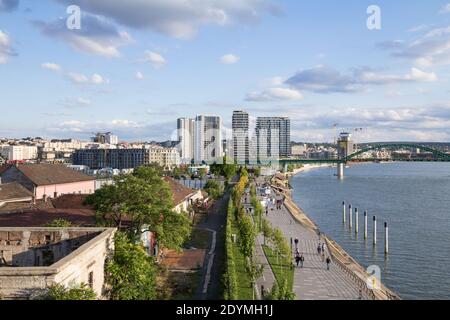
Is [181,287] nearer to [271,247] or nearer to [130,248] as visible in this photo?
[130,248]

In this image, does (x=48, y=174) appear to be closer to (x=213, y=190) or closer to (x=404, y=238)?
(x=213, y=190)

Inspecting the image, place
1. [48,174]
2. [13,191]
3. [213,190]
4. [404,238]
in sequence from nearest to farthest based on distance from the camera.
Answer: [13,191] → [404,238] → [48,174] → [213,190]

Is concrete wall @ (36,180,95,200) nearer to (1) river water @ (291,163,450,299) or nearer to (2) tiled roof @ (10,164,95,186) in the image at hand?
(2) tiled roof @ (10,164,95,186)

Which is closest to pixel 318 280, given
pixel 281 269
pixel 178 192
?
pixel 281 269

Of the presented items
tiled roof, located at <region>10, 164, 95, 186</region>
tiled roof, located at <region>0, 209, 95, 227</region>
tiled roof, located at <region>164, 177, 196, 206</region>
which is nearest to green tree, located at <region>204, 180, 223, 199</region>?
tiled roof, located at <region>164, 177, 196, 206</region>

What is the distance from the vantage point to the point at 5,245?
1756cm

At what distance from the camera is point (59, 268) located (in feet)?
40.5

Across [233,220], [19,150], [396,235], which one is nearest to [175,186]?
[233,220]

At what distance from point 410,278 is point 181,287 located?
16717mm

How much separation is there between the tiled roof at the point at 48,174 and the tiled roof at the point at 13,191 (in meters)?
2.67

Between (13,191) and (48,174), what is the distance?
770cm

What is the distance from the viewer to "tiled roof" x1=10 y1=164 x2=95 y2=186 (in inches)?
1635

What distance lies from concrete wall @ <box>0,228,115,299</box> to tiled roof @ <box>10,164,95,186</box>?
80.5 ft
